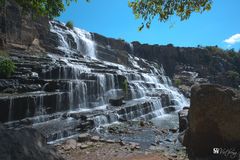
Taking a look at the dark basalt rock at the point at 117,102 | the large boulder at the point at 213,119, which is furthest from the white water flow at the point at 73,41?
the large boulder at the point at 213,119

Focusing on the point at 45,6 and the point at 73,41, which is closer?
the point at 45,6

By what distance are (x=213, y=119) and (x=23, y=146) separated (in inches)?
224

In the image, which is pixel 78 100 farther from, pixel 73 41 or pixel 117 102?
pixel 73 41

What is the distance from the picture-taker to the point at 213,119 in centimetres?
663

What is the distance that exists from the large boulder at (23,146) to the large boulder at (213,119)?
5.16 meters

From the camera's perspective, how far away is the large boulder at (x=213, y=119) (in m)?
6.36

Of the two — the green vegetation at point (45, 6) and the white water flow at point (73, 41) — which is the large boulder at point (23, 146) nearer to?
the green vegetation at point (45, 6)

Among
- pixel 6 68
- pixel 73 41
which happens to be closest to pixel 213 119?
pixel 6 68

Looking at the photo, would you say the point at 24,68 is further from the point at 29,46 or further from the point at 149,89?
the point at 149,89

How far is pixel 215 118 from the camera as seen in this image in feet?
21.7

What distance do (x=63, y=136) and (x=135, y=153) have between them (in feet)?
14.0

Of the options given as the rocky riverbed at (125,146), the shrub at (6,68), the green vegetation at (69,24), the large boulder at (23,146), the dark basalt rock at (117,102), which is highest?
the green vegetation at (69,24)

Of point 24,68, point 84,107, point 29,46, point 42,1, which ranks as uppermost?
point 29,46

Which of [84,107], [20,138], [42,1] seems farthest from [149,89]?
[20,138]
